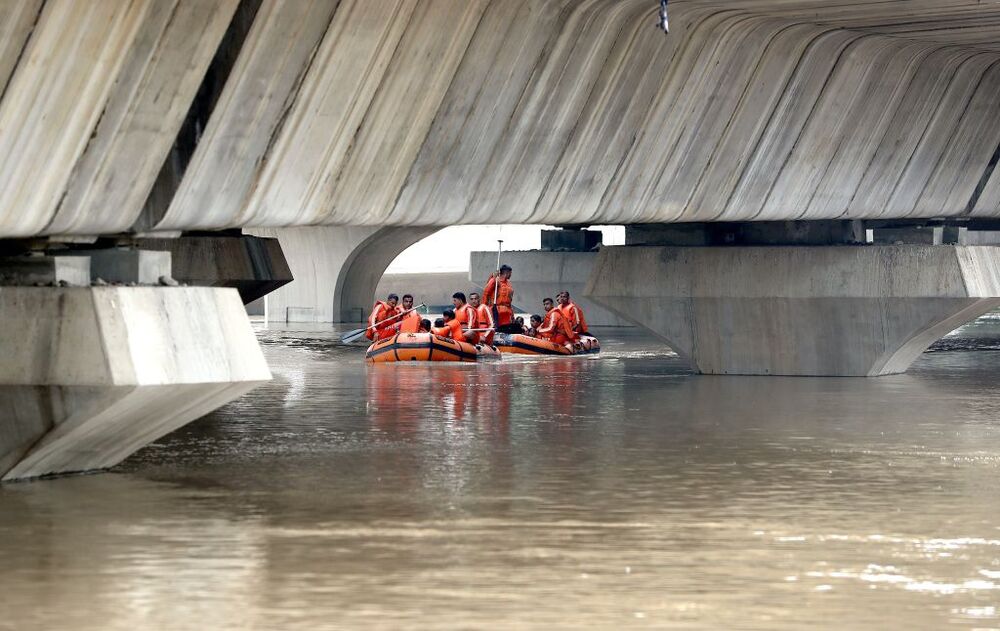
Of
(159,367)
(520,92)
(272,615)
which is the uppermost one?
(520,92)

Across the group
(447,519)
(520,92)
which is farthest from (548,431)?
(447,519)

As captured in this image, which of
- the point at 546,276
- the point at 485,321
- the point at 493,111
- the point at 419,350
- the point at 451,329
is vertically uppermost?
the point at 493,111

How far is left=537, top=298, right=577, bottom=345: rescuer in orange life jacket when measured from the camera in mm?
39775

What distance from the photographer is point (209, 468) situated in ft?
59.8

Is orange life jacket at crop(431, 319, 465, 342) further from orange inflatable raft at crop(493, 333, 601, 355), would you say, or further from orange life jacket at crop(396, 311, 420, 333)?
orange inflatable raft at crop(493, 333, 601, 355)

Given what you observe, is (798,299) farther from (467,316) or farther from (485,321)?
(485,321)

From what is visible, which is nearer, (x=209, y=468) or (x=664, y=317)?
(x=209, y=468)

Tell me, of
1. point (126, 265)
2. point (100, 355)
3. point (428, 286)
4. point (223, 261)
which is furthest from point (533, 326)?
point (428, 286)

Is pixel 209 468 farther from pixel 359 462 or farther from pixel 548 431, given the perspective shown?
pixel 548 431

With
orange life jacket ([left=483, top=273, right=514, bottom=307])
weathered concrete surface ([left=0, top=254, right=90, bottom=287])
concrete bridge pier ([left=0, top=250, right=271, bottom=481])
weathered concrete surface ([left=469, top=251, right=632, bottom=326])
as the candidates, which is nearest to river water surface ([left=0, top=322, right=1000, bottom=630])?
concrete bridge pier ([left=0, top=250, right=271, bottom=481])

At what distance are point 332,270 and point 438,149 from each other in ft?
125

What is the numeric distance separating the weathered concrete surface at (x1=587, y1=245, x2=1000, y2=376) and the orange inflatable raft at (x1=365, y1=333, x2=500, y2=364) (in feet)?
18.4

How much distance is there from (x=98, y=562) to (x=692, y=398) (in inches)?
597

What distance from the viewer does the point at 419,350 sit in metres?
36.1
